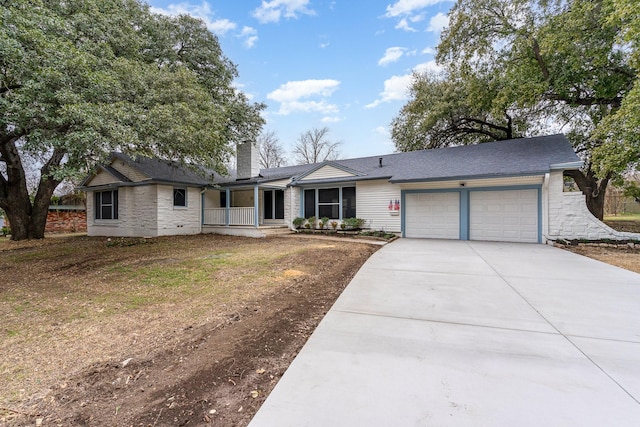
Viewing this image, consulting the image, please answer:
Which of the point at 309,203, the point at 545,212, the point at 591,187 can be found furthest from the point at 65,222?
the point at 591,187

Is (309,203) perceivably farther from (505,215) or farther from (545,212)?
(545,212)

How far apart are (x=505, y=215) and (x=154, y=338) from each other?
11630 mm

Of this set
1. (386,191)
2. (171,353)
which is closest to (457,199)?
(386,191)

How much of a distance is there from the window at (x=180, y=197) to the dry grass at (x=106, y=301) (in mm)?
5679

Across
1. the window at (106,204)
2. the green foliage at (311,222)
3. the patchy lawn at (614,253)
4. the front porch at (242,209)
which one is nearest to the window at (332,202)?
the green foliage at (311,222)

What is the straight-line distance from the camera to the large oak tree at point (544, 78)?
9.10 m

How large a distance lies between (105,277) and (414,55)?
16.5 metres

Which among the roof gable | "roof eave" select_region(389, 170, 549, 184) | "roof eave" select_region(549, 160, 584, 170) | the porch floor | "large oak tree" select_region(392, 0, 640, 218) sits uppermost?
"large oak tree" select_region(392, 0, 640, 218)

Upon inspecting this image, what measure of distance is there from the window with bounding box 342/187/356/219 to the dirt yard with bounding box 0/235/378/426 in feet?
21.9

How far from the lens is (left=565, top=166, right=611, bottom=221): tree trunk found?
45.4ft

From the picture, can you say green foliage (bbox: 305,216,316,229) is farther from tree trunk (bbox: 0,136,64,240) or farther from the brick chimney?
tree trunk (bbox: 0,136,64,240)

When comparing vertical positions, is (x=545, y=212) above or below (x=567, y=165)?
below

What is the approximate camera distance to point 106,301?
4340 millimetres

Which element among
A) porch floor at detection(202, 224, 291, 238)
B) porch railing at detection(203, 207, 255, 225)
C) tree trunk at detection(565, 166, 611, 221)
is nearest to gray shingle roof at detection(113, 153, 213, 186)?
porch railing at detection(203, 207, 255, 225)
